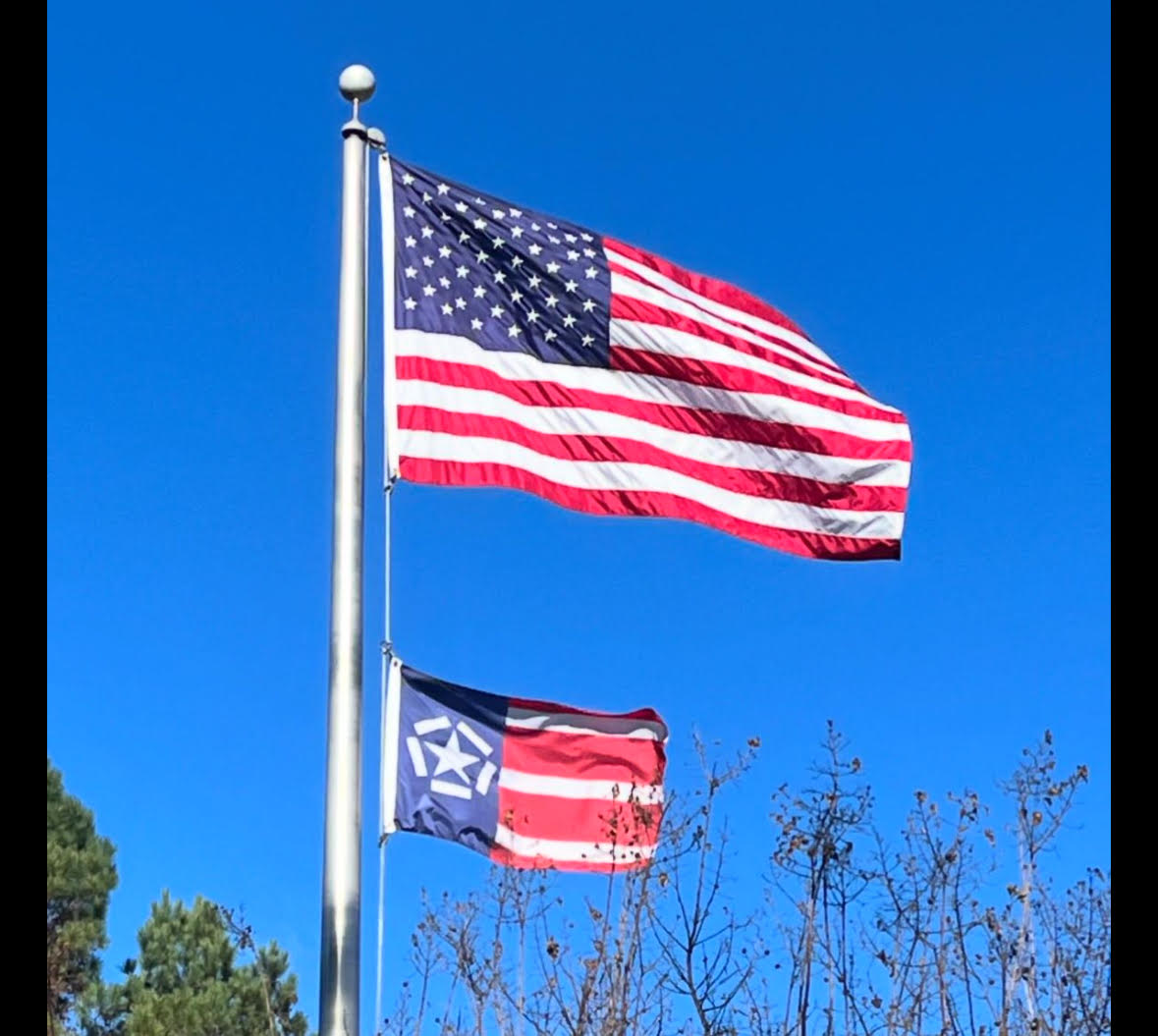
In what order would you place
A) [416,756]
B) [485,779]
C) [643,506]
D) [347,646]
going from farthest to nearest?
[643,506], [485,779], [416,756], [347,646]

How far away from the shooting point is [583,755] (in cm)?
876

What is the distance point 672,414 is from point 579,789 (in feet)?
5.98

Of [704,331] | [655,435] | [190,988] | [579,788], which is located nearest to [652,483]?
[655,435]

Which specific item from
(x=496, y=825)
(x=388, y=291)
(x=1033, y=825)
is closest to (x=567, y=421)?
(x=388, y=291)

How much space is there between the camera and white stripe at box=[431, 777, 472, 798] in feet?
25.9

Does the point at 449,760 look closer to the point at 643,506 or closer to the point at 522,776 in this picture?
the point at 522,776

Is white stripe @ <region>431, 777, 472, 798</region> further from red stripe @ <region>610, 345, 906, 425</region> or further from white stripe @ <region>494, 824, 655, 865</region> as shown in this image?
red stripe @ <region>610, 345, 906, 425</region>

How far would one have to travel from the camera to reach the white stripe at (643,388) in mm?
8453

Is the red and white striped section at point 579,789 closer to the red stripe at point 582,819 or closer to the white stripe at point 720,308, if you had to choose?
the red stripe at point 582,819

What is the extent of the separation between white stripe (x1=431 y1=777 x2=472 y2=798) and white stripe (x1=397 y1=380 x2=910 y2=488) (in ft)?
5.05

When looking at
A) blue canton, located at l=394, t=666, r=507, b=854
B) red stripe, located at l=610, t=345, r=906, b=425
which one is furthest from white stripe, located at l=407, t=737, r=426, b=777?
red stripe, located at l=610, t=345, r=906, b=425
